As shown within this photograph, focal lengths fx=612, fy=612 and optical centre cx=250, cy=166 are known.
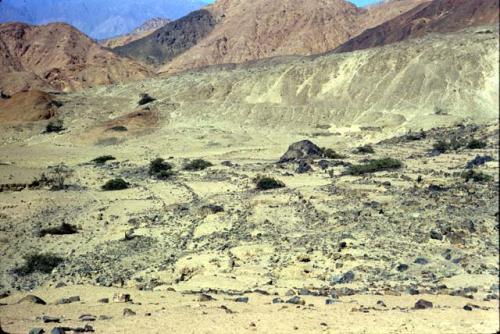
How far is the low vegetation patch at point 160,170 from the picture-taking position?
31672 millimetres

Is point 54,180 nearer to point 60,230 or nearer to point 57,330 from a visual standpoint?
point 60,230

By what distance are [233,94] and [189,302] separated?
50178 millimetres

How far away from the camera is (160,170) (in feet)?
110

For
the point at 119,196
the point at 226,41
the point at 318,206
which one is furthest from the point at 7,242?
the point at 226,41

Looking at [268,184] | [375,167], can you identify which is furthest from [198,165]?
[375,167]

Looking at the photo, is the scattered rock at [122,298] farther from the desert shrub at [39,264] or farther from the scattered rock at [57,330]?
the desert shrub at [39,264]

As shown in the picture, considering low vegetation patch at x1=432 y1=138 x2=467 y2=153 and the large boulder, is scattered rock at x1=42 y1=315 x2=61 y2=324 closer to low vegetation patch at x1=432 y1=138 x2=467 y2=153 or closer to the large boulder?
the large boulder

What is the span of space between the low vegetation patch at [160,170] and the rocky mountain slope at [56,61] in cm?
6027

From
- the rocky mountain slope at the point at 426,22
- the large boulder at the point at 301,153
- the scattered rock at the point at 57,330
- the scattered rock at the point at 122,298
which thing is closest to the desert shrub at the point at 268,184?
the large boulder at the point at 301,153

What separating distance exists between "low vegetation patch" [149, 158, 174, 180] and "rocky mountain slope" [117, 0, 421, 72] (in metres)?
90.1

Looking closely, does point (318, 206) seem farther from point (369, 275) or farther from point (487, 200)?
point (369, 275)

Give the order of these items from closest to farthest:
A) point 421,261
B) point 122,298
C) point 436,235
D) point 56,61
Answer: point 122,298 < point 421,261 < point 436,235 < point 56,61

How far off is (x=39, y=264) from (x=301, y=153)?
68.7 ft

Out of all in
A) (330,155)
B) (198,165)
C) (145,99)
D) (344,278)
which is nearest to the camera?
(344,278)
